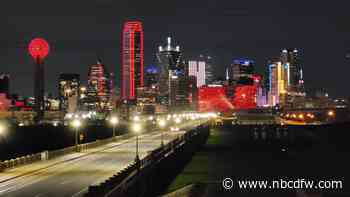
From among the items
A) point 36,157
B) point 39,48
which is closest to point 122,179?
point 36,157

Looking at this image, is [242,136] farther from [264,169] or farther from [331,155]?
[264,169]

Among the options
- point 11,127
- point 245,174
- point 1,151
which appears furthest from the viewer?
point 11,127

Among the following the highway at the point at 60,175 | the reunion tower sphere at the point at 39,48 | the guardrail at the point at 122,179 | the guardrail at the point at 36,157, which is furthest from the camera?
the reunion tower sphere at the point at 39,48

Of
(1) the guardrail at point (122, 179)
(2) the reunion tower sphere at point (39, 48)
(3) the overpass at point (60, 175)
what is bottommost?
(3) the overpass at point (60, 175)

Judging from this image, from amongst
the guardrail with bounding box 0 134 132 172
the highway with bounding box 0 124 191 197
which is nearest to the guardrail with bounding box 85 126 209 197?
the highway with bounding box 0 124 191 197

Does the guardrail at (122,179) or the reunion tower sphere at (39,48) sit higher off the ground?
the reunion tower sphere at (39,48)

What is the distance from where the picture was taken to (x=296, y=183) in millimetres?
66812

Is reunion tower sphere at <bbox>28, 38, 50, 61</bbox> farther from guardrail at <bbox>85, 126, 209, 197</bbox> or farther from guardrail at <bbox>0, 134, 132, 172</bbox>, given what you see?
guardrail at <bbox>85, 126, 209, 197</bbox>

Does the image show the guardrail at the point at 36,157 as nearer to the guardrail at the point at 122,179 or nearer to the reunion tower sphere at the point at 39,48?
the guardrail at the point at 122,179

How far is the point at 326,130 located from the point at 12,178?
140 m

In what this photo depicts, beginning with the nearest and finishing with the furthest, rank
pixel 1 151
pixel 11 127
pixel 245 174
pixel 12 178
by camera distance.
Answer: pixel 12 178, pixel 245 174, pixel 1 151, pixel 11 127

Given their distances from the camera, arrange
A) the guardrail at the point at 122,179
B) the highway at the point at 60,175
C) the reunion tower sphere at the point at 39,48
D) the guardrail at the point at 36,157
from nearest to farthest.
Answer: the guardrail at the point at 122,179 < the highway at the point at 60,175 < the guardrail at the point at 36,157 < the reunion tower sphere at the point at 39,48

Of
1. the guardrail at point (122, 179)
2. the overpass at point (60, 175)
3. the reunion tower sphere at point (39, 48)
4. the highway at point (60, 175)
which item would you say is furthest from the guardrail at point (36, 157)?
the reunion tower sphere at point (39, 48)

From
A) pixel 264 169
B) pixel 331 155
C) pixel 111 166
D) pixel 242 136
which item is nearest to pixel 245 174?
pixel 264 169
